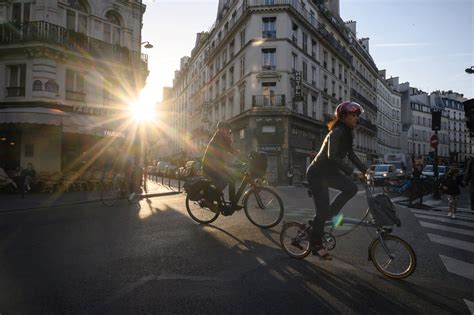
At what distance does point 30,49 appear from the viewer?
18438mm

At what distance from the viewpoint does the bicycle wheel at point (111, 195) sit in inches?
443

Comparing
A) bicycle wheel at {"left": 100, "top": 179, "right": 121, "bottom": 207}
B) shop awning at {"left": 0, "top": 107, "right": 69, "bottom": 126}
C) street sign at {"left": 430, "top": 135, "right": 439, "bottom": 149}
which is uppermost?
shop awning at {"left": 0, "top": 107, "right": 69, "bottom": 126}

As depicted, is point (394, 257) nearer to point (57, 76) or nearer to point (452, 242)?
point (452, 242)

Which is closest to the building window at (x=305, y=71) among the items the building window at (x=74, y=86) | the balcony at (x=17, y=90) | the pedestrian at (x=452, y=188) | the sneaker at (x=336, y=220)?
the building window at (x=74, y=86)

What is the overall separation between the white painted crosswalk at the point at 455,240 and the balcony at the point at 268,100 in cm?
2254

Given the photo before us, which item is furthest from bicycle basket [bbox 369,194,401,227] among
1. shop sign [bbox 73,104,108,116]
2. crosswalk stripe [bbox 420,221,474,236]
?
shop sign [bbox 73,104,108,116]

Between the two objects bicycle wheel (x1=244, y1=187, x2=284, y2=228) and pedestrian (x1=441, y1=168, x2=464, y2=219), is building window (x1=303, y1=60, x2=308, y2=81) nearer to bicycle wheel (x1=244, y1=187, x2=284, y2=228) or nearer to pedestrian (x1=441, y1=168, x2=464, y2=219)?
pedestrian (x1=441, y1=168, x2=464, y2=219)

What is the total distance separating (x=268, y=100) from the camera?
3111 cm

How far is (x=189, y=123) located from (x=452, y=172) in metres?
49.0

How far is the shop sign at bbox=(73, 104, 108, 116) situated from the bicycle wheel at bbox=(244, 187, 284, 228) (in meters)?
16.6

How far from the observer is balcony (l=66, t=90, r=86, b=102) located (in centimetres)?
1984

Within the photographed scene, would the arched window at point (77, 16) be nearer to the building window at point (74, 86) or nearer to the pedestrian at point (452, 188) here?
the building window at point (74, 86)

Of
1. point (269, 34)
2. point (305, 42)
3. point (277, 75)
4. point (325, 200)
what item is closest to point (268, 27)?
point (269, 34)

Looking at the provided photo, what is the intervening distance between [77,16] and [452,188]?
21.3 m
